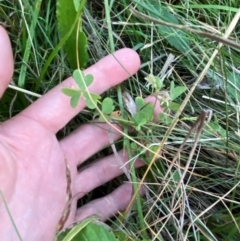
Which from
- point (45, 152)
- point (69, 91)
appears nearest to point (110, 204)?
point (45, 152)

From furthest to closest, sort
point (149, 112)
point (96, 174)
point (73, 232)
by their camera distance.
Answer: point (96, 174)
point (149, 112)
point (73, 232)

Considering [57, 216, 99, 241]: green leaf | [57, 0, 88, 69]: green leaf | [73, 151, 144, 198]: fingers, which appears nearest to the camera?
[57, 216, 99, 241]: green leaf

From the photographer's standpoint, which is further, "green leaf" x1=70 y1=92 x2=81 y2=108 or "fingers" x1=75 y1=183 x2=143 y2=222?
"fingers" x1=75 y1=183 x2=143 y2=222

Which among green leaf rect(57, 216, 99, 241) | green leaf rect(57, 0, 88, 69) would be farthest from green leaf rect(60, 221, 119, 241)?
green leaf rect(57, 0, 88, 69)

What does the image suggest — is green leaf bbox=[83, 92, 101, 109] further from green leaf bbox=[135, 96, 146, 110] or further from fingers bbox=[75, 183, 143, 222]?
fingers bbox=[75, 183, 143, 222]

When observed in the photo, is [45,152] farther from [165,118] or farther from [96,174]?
[165,118]

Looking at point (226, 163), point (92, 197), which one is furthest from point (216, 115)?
point (92, 197)

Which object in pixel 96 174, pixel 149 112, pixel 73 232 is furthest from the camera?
pixel 96 174
